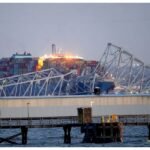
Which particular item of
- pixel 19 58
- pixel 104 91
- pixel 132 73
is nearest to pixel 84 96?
pixel 104 91

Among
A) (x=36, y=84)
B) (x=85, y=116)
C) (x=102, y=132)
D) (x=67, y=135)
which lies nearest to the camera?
(x=102, y=132)

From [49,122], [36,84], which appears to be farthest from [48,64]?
[49,122]

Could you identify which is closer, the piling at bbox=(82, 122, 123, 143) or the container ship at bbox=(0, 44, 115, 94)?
the piling at bbox=(82, 122, 123, 143)

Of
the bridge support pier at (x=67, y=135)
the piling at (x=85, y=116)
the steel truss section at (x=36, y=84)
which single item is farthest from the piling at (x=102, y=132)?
the steel truss section at (x=36, y=84)

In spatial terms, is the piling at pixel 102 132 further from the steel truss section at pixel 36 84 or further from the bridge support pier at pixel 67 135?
the steel truss section at pixel 36 84

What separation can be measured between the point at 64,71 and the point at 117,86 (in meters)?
9.13

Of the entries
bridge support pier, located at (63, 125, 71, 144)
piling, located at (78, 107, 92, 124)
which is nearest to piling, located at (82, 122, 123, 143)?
bridge support pier, located at (63, 125, 71, 144)

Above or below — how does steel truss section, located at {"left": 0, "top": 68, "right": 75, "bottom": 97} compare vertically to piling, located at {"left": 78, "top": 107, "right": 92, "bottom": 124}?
above

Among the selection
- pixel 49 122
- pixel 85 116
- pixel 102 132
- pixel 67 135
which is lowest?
pixel 67 135

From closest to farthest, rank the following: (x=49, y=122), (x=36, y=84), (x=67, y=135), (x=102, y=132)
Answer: (x=102, y=132) → (x=67, y=135) → (x=49, y=122) → (x=36, y=84)

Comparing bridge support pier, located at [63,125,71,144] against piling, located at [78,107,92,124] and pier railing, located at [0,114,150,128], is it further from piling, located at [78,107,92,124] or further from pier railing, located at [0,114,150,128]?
piling, located at [78,107,92,124]

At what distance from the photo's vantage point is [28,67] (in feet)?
388

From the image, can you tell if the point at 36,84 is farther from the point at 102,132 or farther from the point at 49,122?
the point at 102,132

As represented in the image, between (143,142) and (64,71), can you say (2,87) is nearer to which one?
(64,71)
